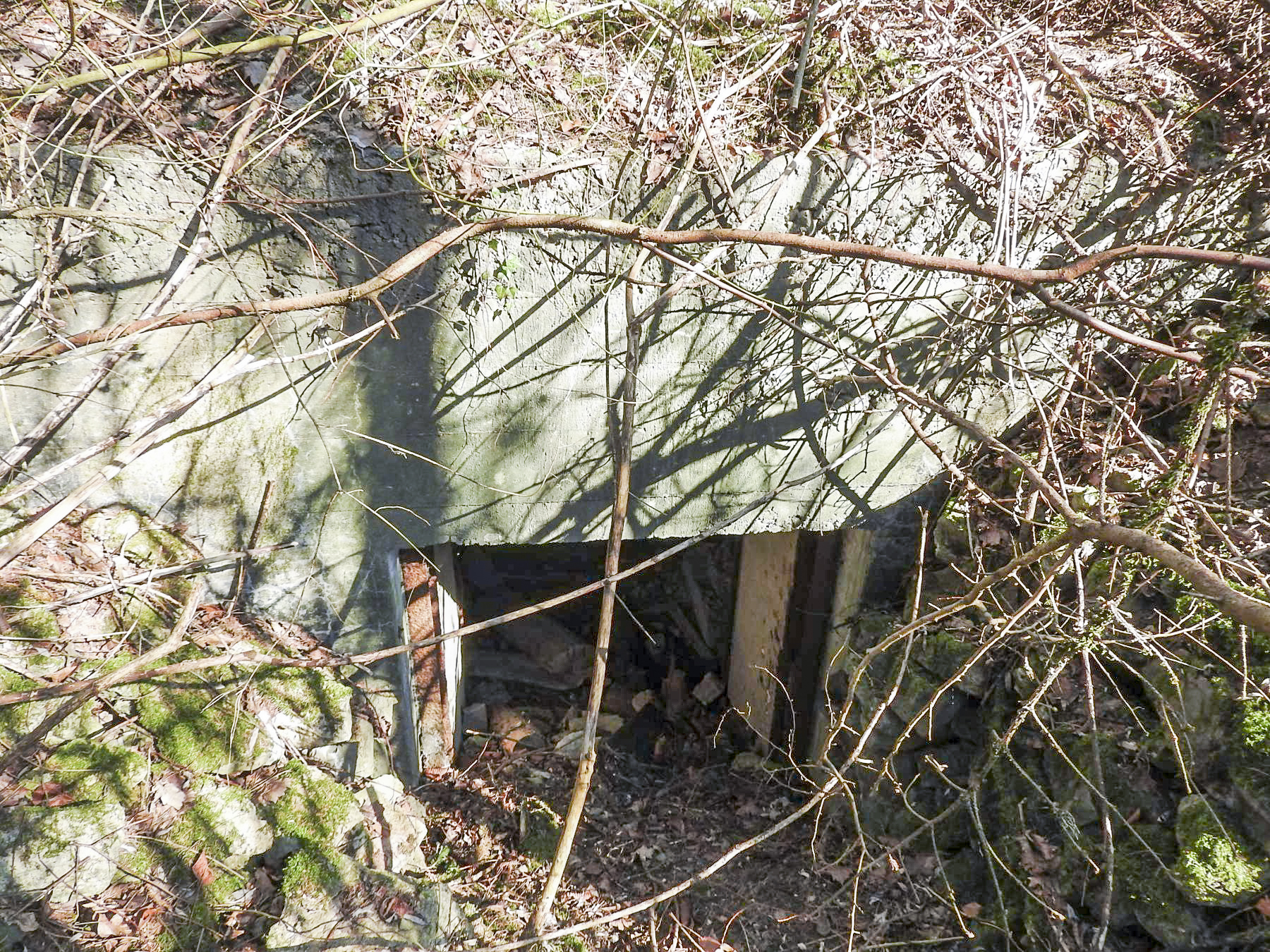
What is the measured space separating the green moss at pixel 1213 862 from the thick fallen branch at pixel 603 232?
180 centimetres

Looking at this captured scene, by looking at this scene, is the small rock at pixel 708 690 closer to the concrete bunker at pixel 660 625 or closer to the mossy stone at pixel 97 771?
the concrete bunker at pixel 660 625

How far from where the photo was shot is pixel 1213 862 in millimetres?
2891

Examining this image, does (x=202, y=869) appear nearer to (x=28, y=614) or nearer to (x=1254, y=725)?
(x=28, y=614)

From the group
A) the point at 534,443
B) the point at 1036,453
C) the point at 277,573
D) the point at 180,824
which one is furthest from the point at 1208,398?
the point at 180,824

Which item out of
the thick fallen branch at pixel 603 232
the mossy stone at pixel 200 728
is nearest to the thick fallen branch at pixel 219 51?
the thick fallen branch at pixel 603 232

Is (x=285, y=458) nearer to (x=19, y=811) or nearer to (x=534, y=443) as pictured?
(x=534, y=443)

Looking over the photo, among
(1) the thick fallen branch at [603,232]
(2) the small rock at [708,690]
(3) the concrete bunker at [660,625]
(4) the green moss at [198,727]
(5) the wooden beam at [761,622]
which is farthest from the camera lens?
(2) the small rock at [708,690]

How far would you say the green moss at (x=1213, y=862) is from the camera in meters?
2.82

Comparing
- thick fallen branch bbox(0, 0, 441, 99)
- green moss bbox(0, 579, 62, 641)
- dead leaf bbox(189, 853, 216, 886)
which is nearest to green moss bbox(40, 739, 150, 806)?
dead leaf bbox(189, 853, 216, 886)

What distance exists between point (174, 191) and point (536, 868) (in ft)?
12.2

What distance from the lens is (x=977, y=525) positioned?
3.99m

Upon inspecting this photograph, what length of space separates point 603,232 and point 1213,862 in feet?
10.8

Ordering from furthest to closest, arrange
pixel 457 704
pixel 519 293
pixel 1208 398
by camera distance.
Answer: pixel 457 704
pixel 1208 398
pixel 519 293

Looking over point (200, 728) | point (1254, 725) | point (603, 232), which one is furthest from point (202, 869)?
point (1254, 725)
